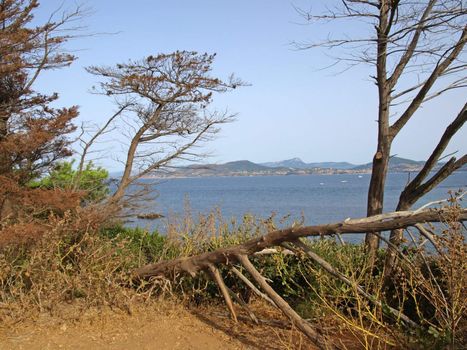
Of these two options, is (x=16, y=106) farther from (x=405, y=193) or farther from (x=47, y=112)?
(x=405, y=193)

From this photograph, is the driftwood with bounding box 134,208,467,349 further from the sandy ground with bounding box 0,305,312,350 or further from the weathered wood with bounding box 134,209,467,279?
the sandy ground with bounding box 0,305,312,350

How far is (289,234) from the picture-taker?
15.5ft

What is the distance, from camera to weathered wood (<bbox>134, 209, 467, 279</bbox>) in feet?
13.5

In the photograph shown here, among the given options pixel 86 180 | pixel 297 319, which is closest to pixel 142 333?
pixel 297 319

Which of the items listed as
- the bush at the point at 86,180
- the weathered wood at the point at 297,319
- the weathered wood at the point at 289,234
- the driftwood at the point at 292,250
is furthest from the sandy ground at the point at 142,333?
the bush at the point at 86,180

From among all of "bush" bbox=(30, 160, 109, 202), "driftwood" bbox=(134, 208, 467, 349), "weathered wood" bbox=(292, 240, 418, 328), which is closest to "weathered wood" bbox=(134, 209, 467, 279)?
"driftwood" bbox=(134, 208, 467, 349)

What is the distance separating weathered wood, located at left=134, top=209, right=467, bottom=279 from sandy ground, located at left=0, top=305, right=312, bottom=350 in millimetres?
597

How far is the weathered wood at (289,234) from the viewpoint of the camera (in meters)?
4.10

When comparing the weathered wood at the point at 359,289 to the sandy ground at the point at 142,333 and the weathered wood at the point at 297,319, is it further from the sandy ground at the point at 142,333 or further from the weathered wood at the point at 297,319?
the sandy ground at the point at 142,333

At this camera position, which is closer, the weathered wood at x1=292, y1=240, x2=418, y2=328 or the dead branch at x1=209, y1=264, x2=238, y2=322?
the weathered wood at x1=292, y1=240, x2=418, y2=328

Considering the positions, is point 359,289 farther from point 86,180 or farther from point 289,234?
point 86,180

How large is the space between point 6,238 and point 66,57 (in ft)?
15.3

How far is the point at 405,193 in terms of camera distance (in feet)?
20.9

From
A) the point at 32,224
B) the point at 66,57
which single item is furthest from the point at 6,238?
the point at 66,57
